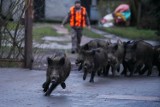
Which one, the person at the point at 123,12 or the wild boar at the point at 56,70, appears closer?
the wild boar at the point at 56,70

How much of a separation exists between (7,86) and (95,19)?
2868 cm

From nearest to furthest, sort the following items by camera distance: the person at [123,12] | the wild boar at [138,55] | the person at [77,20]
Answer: the wild boar at [138,55]
the person at [77,20]
the person at [123,12]

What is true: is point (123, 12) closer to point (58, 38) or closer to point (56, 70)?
point (58, 38)

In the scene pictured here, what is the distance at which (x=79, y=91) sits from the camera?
509 inches

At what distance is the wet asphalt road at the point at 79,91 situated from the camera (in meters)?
11.4

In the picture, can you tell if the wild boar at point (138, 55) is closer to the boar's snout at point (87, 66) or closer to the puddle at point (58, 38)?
the boar's snout at point (87, 66)

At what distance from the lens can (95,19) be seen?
41812 millimetres

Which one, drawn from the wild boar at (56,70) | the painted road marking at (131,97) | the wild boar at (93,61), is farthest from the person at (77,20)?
the wild boar at (56,70)

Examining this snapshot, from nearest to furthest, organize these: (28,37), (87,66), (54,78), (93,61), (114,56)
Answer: (54,78), (87,66), (93,61), (114,56), (28,37)

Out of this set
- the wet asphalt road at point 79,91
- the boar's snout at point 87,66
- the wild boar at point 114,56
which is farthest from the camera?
the wild boar at point 114,56

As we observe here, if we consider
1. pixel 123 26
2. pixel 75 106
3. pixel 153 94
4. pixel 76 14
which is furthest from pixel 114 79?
pixel 123 26

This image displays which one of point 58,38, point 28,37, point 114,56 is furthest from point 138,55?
point 58,38

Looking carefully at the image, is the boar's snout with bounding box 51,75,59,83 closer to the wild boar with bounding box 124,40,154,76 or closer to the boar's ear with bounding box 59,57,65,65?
the boar's ear with bounding box 59,57,65,65

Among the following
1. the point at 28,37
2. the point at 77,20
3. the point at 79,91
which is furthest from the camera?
the point at 77,20
